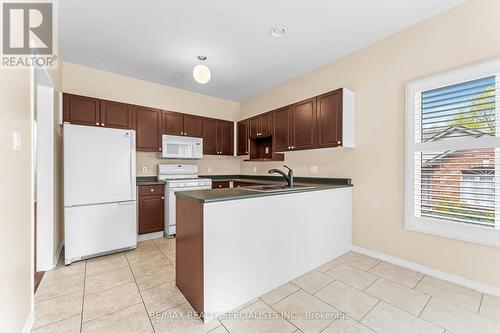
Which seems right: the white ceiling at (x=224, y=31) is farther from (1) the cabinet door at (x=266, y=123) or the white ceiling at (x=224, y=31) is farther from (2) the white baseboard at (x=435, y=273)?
(2) the white baseboard at (x=435, y=273)

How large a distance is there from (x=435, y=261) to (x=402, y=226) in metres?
0.43

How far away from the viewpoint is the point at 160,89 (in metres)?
4.17

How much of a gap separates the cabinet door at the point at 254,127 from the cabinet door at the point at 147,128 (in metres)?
1.78

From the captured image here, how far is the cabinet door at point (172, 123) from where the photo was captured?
13.0 ft

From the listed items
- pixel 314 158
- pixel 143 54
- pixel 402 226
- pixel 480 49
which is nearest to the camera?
pixel 480 49

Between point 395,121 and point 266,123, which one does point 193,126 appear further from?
point 395,121

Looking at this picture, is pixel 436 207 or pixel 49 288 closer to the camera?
pixel 49 288

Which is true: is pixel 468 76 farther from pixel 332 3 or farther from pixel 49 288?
pixel 49 288

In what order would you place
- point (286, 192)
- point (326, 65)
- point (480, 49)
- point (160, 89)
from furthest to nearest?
point (160, 89) → point (326, 65) → point (286, 192) → point (480, 49)

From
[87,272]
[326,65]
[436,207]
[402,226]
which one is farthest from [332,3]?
[87,272]

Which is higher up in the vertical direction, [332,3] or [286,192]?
[332,3]

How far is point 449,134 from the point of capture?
222cm

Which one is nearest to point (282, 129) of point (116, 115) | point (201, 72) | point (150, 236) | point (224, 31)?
point (201, 72)

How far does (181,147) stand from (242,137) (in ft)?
4.44
